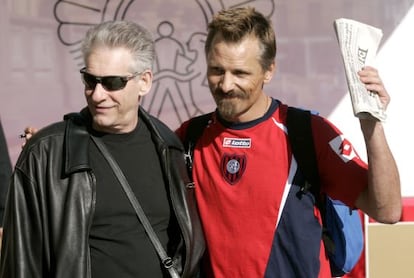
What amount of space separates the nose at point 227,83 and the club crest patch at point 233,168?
23 centimetres

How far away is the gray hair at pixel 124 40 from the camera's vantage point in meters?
2.07

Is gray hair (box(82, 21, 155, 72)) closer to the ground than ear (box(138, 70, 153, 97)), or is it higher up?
higher up

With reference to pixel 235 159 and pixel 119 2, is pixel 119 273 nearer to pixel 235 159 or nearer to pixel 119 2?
pixel 235 159

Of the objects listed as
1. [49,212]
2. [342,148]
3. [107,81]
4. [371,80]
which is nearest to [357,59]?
[371,80]

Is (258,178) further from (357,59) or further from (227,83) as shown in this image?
(357,59)

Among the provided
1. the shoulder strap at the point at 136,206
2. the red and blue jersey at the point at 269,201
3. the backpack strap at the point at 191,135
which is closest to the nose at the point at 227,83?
the red and blue jersey at the point at 269,201

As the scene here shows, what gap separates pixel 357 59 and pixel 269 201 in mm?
530

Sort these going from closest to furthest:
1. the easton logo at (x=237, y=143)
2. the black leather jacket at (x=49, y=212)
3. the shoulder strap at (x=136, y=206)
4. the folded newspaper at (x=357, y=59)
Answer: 1. the folded newspaper at (x=357, y=59)
2. the black leather jacket at (x=49, y=212)
3. the shoulder strap at (x=136, y=206)
4. the easton logo at (x=237, y=143)

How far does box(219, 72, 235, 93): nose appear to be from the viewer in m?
2.14

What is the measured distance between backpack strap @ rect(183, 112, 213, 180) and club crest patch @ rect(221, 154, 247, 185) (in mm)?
152

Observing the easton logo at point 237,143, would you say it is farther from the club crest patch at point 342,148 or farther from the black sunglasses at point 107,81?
the black sunglasses at point 107,81

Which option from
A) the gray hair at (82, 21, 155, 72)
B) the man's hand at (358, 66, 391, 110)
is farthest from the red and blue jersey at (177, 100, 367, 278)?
the gray hair at (82, 21, 155, 72)

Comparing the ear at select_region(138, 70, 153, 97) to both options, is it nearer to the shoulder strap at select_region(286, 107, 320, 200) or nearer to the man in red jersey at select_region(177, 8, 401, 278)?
the man in red jersey at select_region(177, 8, 401, 278)

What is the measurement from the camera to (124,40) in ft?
6.85
